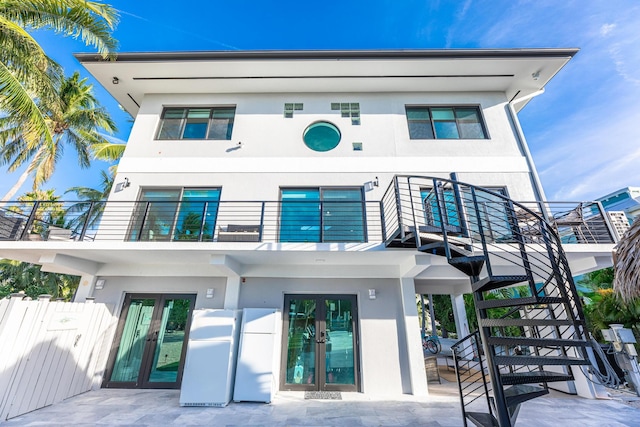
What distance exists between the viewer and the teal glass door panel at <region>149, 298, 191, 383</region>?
5.93 m

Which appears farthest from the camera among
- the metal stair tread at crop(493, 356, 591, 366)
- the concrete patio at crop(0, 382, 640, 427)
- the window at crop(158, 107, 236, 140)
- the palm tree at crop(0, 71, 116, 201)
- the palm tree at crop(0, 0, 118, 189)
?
the palm tree at crop(0, 71, 116, 201)

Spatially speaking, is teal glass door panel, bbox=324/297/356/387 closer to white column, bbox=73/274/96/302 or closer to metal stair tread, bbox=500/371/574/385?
metal stair tread, bbox=500/371/574/385

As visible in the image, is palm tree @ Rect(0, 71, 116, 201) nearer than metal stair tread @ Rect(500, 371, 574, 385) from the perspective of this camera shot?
No

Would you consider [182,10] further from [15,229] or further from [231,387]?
[231,387]

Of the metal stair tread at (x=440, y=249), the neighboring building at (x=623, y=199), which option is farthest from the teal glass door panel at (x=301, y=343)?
the neighboring building at (x=623, y=199)

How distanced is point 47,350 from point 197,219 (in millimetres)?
Answer: 3483

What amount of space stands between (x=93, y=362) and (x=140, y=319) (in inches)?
44.1

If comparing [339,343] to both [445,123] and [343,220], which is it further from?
[445,123]

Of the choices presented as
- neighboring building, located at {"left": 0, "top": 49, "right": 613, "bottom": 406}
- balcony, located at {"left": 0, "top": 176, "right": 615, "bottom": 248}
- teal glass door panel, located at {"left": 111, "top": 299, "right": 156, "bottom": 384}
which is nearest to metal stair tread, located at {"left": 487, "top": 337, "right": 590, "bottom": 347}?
neighboring building, located at {"left": 0, "top": 49, "right": 613, "bottom": 406}

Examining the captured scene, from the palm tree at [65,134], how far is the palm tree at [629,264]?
55.2ft

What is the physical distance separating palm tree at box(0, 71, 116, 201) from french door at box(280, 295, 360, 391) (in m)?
12.5

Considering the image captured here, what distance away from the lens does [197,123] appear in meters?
7.86

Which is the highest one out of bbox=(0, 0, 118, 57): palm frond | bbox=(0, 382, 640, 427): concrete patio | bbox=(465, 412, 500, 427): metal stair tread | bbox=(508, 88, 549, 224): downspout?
bbox=(0, 0, 118, 57): palm frond

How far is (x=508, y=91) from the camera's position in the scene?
7879 millimetres
